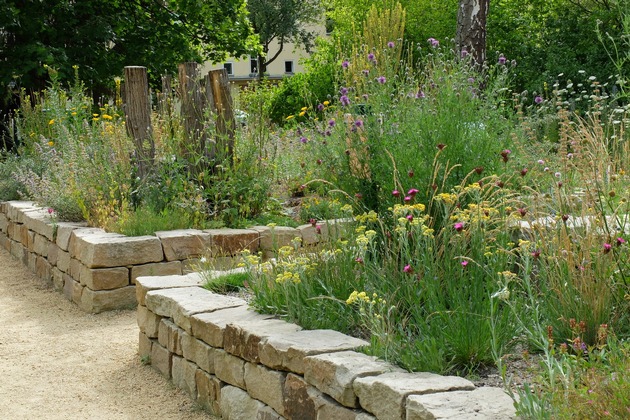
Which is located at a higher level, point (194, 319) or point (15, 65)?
point (15, 65)

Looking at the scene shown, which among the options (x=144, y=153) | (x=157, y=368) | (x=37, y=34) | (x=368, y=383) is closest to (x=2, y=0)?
(x=37, y=34)

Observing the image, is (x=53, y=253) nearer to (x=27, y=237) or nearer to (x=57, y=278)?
(x=57, y=278)

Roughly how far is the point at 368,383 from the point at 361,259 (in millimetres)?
1049

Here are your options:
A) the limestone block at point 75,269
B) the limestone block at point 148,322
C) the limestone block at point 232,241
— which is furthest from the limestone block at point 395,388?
the limestone block at point 75,269

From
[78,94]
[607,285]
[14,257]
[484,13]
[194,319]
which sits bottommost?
[14,257]

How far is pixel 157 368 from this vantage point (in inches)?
211

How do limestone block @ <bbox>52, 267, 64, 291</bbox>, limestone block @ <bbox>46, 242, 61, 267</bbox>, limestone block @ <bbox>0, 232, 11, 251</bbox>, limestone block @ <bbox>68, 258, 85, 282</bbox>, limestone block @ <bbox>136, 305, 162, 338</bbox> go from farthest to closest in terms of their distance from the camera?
limestone block @ <bbox>0, 232, 11, 251</bbox> → limestone block @ <bbox>46, 242, 61, 267</bbox> → limestone block @ <bbox>52, 267, 64, 291</bbox> → limestone block @ <bbox>68, 258, 85, 282</bbox> → limestone block @ <bbox>136, 305, 162, 338</bbox>

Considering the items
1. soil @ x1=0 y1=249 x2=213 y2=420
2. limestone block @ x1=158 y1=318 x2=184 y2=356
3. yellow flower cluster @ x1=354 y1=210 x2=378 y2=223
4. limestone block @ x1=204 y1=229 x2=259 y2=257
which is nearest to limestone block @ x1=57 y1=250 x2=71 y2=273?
soil @ x1=0 y1=249 x2=213 y2=420

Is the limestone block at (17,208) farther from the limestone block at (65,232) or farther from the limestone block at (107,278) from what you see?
the limestone block at (107,278)

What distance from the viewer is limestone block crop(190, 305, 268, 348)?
443 centimetres

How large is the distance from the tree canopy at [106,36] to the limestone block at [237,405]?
1073cm

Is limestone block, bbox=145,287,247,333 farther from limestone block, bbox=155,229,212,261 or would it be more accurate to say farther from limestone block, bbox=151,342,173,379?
limestone block, bbox=155,229,212,261

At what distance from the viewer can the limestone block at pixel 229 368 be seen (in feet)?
13.9

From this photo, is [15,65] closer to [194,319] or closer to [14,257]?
[14,257]
